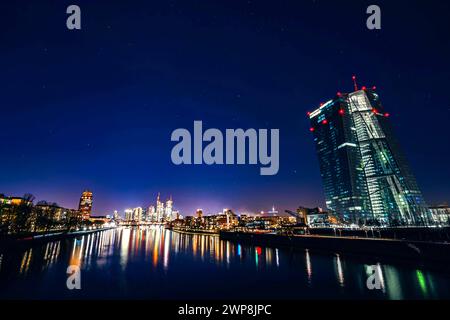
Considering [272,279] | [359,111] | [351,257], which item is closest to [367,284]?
[272,279]

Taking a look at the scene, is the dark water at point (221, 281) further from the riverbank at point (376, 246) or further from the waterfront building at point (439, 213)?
the waterfront building at point (439, 213)

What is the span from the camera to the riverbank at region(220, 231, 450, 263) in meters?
30.0

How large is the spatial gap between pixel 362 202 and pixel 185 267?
404ft

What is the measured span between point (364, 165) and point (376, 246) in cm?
11203

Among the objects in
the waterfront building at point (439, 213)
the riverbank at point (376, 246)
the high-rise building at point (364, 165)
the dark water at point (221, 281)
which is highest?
the high-rise building at point (364, 165)

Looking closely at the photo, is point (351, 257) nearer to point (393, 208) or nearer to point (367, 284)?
point (367, 284)

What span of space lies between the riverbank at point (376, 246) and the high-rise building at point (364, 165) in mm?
71360

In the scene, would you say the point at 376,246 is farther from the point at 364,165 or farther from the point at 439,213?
the point at 439,213

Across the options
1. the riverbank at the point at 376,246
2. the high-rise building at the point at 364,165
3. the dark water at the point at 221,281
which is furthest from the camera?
the high-rise building at the point at 364,165

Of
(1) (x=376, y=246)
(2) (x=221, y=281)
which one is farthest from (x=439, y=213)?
(2) (x=221, y=281)

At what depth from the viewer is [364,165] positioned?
134 meters

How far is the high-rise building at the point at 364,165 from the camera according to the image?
398 ft

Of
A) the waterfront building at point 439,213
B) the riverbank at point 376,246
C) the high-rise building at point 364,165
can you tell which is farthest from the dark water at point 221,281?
the waterfront building at point 439,213

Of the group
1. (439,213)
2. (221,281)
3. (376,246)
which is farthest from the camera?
(439,213)
